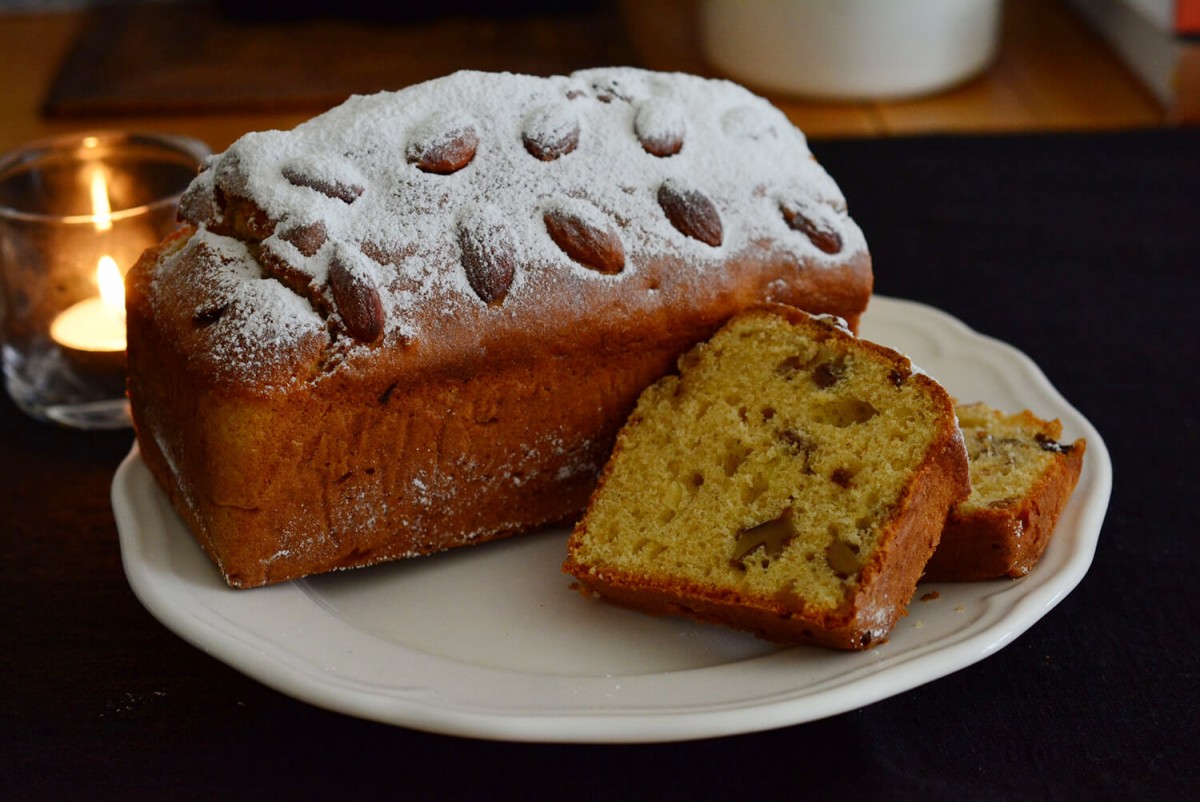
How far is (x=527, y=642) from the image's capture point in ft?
4.74

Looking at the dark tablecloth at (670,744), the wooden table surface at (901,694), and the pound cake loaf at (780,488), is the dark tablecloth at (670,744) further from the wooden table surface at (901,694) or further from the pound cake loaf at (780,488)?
the pound cake loaf at (780,488)

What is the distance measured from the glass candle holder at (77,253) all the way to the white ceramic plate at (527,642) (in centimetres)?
35

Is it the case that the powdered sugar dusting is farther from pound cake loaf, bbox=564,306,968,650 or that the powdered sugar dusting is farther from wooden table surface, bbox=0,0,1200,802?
wooden table surface, bbox=0,0,1200,802

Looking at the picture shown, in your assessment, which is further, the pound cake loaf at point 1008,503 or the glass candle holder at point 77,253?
the glass candle holder at point 77,253

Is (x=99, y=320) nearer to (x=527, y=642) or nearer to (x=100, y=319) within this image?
(x=100, y=319)

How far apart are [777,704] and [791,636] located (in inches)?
5.1

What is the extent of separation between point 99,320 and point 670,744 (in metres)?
1.15

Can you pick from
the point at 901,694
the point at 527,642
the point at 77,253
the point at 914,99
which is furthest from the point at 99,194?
the point at 914,99

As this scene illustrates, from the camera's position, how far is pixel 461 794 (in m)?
1.27

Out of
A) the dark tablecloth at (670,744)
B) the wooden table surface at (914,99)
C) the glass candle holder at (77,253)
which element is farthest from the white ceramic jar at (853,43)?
the glass candle holder at (77,253)

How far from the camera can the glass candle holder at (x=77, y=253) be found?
188 cm

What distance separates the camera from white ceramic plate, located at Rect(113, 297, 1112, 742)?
4.10 ft

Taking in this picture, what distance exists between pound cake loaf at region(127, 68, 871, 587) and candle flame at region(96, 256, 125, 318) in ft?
1.02

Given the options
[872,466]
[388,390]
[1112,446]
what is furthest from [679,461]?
[1112,446]
